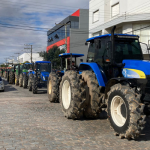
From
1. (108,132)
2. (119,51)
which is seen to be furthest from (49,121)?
(119,51)

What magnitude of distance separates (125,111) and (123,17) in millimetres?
19898

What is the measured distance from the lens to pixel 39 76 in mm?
16531

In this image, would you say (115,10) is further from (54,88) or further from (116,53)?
(116,53)

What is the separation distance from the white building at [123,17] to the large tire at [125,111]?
1509cm

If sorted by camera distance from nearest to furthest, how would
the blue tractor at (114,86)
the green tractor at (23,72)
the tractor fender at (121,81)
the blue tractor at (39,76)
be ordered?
the blue tractor at (114,86)
the tractor fender at (121,81)
the blue tractor at (39,76)
the green tractor at (23,72)

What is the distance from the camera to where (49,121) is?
691 cm

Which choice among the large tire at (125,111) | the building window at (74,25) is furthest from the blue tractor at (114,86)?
the building window at (74,25)

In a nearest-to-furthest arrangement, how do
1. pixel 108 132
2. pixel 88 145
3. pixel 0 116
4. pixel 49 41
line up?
pixel 88 145, pixel 108 132, pixel 0 116, pixel 49 41

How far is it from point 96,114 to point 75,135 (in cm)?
157

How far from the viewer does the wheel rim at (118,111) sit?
532 cm

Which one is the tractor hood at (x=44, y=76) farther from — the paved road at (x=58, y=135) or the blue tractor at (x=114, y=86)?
the paved road at (x=58, y=135)

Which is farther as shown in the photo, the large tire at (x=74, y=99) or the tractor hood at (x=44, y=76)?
the tractor hood at (x=44, y=76)

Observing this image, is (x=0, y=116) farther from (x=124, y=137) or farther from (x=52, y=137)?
(x=124, y=137)

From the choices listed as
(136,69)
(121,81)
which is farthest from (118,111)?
(136,69)
